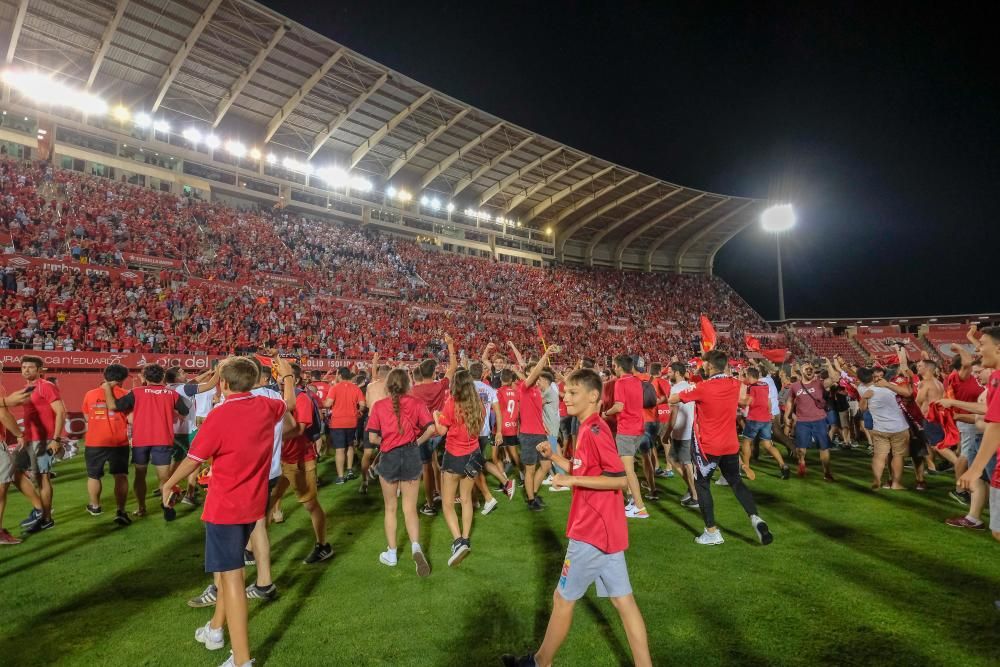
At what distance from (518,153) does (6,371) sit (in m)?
30.6

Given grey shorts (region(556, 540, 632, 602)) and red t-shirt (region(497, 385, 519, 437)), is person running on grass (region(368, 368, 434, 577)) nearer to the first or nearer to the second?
grey shorts (region(556, 540, 632, 602))

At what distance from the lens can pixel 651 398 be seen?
24.6 ft

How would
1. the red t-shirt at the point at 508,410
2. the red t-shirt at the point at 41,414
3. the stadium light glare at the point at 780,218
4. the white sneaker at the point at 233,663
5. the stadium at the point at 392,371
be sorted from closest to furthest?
the white sneaker at the point at 233,663 → the stadium at the point at 392,371 → the red t-shirt at the point at 41,414 → the red t-shirt at the point at 508,410 → the stadium light glare at the point at 780,218

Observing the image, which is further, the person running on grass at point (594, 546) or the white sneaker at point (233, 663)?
the white sneaker at point (233, 663)

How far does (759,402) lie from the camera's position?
28.8 ft

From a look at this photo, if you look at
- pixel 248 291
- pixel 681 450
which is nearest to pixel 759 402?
pixel 681 450

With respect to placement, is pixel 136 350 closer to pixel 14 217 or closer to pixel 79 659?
pixel 14 217

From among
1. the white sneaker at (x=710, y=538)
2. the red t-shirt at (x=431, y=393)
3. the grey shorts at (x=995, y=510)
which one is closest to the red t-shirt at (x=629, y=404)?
the white sneaker at (x=710, y=538)

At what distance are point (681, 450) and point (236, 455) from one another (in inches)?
248

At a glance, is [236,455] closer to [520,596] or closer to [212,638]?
[212,638]

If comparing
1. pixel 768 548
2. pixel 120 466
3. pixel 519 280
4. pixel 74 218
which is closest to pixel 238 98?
pixel 74 218

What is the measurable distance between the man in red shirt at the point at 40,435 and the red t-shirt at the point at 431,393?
14.3ft

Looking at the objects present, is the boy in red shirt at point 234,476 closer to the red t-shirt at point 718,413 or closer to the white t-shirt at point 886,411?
the red t-shirt at point 718,413

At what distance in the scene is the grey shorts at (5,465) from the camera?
5188mm
